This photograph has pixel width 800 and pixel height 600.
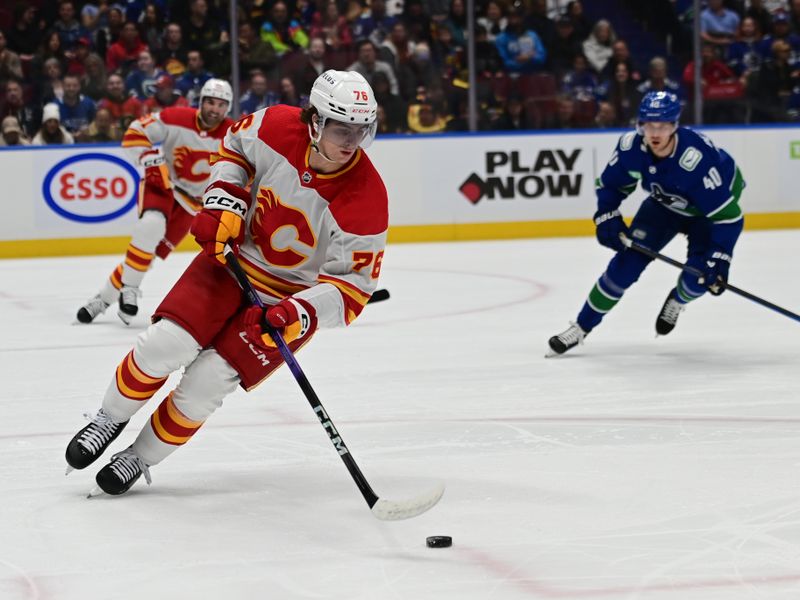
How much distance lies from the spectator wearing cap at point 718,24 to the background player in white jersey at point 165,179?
5063 mm

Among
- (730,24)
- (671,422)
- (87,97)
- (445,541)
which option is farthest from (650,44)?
(445,541)

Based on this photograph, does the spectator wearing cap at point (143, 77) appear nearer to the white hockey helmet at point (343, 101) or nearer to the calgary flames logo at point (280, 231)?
the calgary flames logo at point (280, 231)

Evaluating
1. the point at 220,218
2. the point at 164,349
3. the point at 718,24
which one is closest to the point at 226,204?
the point at 220,218

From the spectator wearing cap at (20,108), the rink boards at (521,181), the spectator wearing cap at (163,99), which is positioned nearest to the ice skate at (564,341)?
the rink boards at (521,181)

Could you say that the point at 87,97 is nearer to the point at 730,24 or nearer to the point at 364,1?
the point at 364,1

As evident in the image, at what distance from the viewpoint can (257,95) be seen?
31.4 feet

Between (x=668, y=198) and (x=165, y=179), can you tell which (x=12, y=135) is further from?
(x=668, y=198)

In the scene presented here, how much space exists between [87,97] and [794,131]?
206 inches

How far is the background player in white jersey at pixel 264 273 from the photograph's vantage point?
3.02 meters

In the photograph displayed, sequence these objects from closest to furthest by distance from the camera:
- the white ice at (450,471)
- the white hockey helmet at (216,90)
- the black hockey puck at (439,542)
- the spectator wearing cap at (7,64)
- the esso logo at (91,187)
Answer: the white ice at (450,471)
the black hockey puck at (439,542)
the white hockey helmet at (216,90)
the esso logo at (91,187)
the spectator wearing cap at (7,64)

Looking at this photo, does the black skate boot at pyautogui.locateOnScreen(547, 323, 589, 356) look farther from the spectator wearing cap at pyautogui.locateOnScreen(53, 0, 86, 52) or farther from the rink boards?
the spectator wearing cap at pyautogui.locateOnScreen(53, 0, 86, 52)

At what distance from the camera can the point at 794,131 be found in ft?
32.7

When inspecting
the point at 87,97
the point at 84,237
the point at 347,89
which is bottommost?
the point at 84,237

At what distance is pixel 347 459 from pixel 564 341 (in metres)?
2.31
